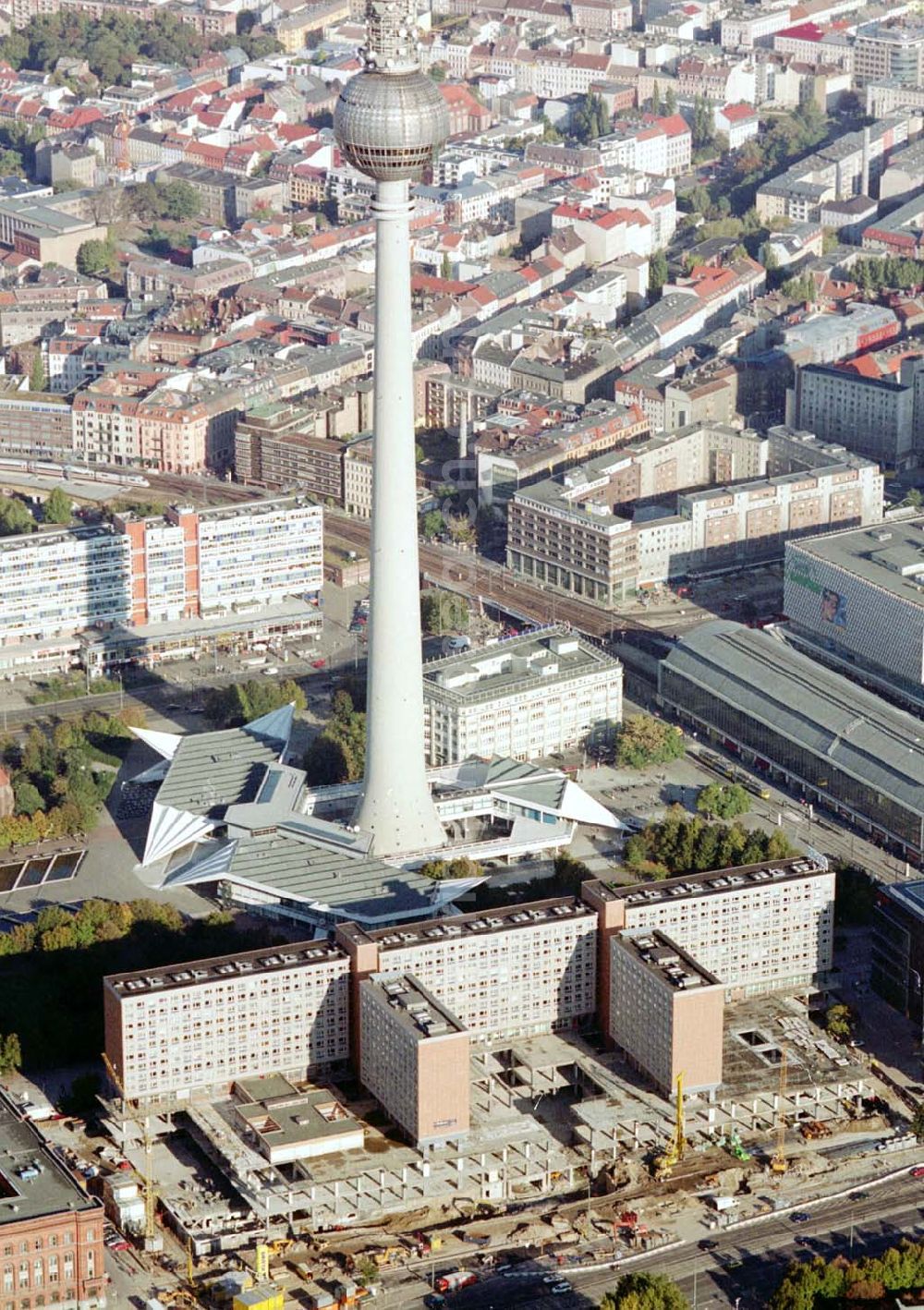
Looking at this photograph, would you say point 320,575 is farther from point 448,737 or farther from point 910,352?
point 910,352

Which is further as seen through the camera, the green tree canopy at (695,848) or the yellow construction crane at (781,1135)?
the green tree canopy at (695,848)

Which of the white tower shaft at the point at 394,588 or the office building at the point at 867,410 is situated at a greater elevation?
the white tower shaft at the point at 394,588

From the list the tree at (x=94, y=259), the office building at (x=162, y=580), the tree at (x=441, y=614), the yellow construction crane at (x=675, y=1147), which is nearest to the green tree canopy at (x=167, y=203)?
the tree at (x=94, y=259)

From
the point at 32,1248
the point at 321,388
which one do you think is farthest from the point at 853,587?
the point at 32,1248

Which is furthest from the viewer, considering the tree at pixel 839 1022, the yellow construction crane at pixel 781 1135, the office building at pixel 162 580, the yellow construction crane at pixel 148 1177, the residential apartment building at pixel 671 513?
the residential apartment building at pixel 671 513

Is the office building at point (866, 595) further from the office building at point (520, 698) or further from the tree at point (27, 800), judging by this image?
the tree at point (27, 800)

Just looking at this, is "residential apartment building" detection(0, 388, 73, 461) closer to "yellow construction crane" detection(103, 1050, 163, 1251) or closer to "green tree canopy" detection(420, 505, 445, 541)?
"green tree canopy" detection(420, 505, 445, 541)
